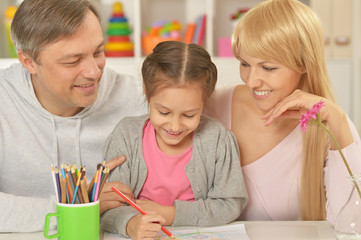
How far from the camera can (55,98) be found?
1517 millimetres

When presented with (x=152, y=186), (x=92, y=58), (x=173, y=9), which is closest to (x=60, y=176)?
(x=152, y=186)

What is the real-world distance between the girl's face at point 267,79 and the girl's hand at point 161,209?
401mm

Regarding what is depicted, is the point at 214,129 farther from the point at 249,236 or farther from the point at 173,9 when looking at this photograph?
the point at 173,9

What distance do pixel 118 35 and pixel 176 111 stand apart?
211cm

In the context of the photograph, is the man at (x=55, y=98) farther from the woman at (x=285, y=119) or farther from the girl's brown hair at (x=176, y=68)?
the woman at (x=285, y=119)

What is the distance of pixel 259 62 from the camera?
4.37ft

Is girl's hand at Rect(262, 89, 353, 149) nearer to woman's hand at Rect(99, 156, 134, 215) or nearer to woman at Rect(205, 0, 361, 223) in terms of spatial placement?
woman at Rect(205, 0, 361, 223)

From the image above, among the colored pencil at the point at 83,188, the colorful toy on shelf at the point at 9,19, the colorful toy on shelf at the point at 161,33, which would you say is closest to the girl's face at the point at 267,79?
the colored pencil at the point at 83,188

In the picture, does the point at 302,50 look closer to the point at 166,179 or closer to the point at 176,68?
the point at 176,68

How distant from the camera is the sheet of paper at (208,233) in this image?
3.79 feet

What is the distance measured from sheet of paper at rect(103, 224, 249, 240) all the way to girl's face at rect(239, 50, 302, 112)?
372 mm

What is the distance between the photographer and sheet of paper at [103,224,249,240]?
1156mm

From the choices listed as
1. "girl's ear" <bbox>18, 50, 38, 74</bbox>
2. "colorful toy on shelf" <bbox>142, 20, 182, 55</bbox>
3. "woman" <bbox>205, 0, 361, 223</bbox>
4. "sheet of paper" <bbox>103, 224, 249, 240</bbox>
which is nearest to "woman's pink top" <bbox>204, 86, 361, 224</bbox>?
"woman" <bbox>205, 0, 361, 223</bbox>

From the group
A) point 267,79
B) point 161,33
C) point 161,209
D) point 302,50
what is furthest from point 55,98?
point 161,33
